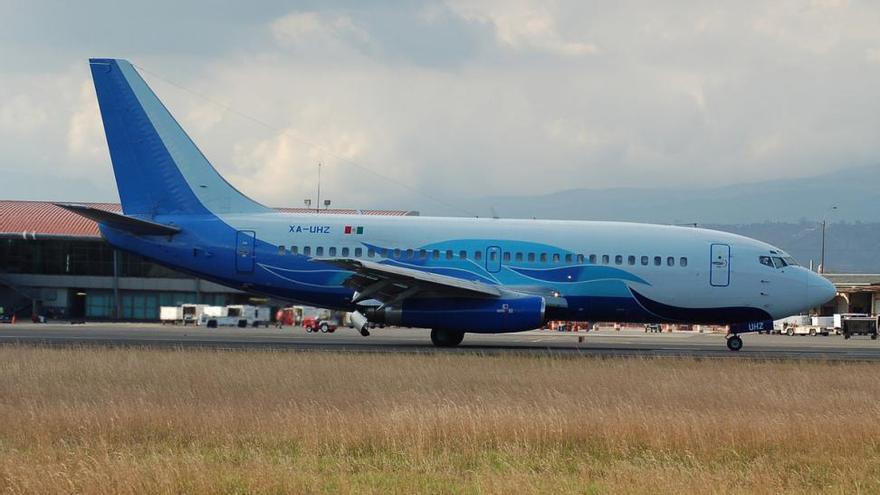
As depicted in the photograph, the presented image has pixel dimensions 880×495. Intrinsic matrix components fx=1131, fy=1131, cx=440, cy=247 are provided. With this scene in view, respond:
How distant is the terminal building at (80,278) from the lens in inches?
3883

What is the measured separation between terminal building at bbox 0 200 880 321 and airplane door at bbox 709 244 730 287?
202 ft

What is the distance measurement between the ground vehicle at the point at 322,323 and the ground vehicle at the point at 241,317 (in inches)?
219

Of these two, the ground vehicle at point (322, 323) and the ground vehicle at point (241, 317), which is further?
the ground vehicle at point (241, 317)

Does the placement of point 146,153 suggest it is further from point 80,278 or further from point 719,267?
point 80,278

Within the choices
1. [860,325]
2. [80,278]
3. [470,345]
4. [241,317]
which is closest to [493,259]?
[470,345]

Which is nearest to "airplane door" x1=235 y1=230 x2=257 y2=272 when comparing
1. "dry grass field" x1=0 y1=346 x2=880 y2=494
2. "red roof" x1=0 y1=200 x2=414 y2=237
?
"dry grass field" x1=0 y1=346 x2=880 y2=494

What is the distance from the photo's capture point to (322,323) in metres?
69.2

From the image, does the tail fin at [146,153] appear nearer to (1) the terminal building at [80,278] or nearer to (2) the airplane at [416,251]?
(2) the airplane at [416,251]

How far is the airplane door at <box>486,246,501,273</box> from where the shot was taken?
3788 cm

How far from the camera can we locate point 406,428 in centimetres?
1611

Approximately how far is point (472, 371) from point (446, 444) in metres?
11.3

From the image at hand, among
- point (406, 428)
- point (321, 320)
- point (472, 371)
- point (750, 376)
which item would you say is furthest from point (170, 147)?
point (321, 320)

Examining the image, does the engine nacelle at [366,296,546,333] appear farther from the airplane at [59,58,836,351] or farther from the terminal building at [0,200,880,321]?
the terminal building at [0,200,880,321]

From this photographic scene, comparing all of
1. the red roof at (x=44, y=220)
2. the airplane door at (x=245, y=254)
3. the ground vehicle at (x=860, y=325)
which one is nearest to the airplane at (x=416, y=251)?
the airplane door at (x=245, y=254)
